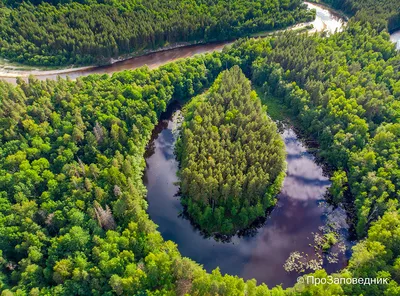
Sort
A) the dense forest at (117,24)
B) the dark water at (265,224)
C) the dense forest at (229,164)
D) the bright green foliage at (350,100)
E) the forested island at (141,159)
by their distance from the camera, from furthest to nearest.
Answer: the dense forest at (117,24), the bright green foliage at (350,100), the dense forest at (229,164), the dark water at (265,224), the forested island at (141,159)

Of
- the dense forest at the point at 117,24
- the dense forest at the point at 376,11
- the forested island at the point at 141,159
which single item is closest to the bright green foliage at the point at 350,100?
the forested island at the point at 141,159

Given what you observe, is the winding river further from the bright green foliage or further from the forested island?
the bright green foliage

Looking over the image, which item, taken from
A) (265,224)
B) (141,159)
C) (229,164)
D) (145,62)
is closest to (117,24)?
(145,62)

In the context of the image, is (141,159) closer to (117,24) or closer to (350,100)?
(350,100)

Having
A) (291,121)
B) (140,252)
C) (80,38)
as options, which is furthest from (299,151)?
(80,38)

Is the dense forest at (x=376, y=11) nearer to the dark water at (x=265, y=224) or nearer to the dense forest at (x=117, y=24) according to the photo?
the dense forest at (x=117, y=24)

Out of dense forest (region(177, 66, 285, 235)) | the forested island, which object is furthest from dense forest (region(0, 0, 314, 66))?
dense forest (region(177, 66, 285, 235))

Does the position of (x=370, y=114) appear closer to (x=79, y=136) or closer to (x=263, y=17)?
(x=263, y=17)
